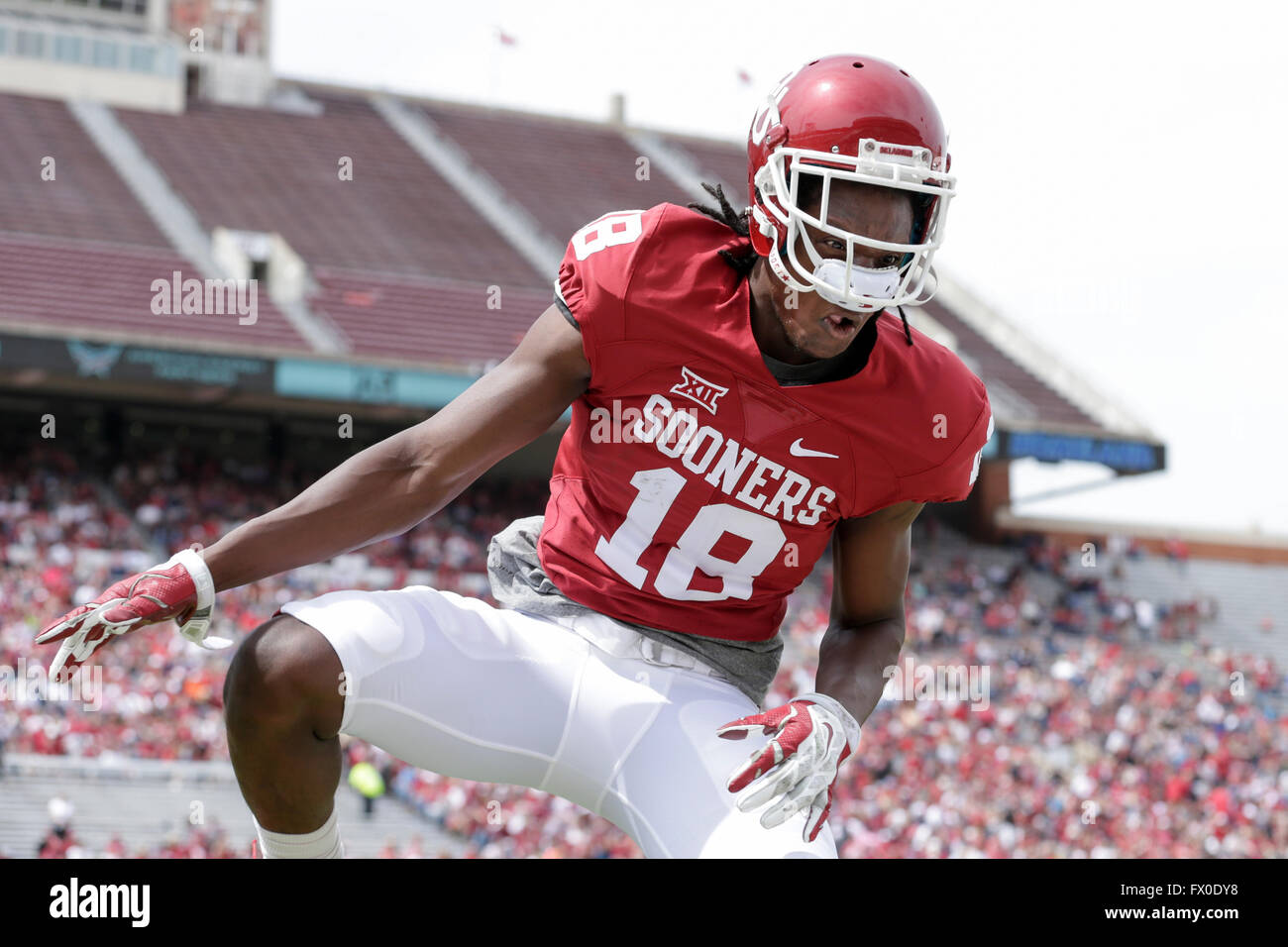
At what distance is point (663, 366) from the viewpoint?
8.95 feet

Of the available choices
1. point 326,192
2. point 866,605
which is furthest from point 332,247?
point 866,605

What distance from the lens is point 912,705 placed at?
49.9 feet

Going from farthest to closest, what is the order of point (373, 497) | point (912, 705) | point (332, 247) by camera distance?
point (332, 247) < point (912, 705) < point (373, 497)

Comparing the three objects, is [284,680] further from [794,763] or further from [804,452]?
[804,452]

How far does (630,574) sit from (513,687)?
0.31 metres

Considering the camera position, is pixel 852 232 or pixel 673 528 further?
pixel 673 528

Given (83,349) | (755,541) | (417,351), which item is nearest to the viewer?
(755,541)

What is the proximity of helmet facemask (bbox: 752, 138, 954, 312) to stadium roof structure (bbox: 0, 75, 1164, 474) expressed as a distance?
15295mm

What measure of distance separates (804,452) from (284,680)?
3.15 feet

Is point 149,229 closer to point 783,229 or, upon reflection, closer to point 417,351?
point 417,351

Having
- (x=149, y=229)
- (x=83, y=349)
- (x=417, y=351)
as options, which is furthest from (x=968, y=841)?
(x=149, y=229)

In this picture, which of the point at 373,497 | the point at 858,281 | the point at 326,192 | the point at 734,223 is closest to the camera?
the point at 858,281

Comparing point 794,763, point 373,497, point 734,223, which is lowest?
point 794,763

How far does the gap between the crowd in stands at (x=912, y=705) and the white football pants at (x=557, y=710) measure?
8112 mm
